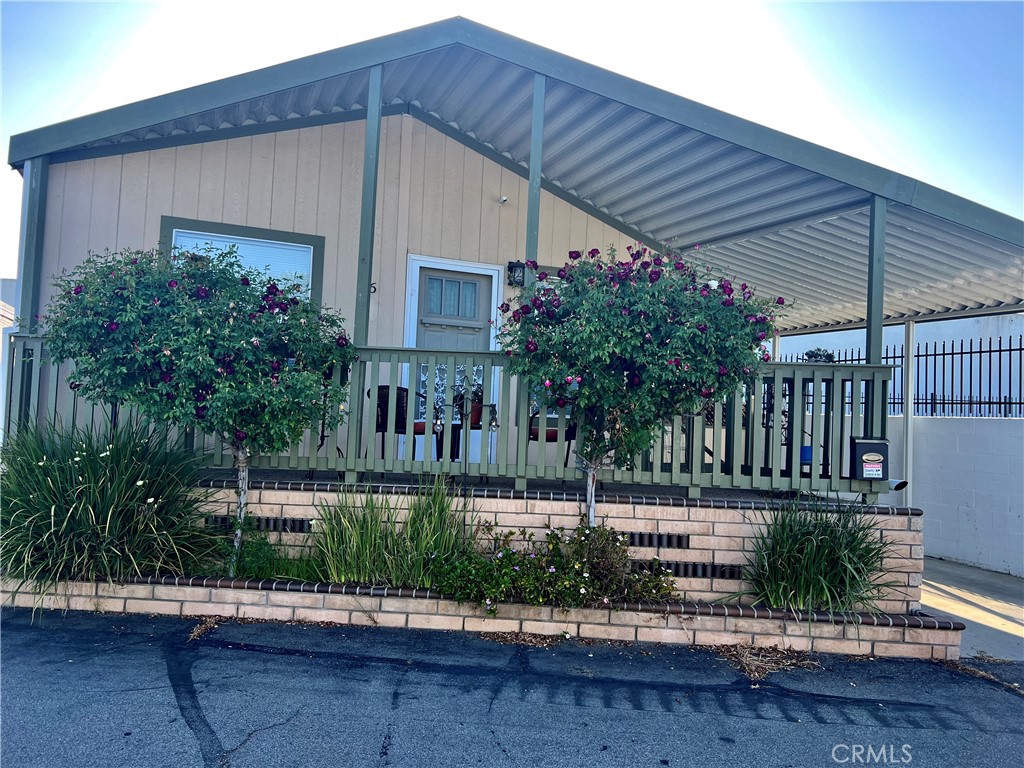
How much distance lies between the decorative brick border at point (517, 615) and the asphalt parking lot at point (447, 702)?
11cm

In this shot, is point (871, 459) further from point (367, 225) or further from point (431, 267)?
point (431, 267)

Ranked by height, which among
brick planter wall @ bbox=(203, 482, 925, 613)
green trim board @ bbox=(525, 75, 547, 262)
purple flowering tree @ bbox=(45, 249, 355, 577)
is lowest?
brick planter wall @ bbox=(203, 482, 925, 613)

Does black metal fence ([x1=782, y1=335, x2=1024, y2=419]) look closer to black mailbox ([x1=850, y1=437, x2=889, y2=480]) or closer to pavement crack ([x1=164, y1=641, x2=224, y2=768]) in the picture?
black mailbox ([x1=850, y1=437, x2=889, y2=480])

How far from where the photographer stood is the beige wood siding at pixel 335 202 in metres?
6.14


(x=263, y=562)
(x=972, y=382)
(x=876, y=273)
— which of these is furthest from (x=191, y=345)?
(x=972, y=382)

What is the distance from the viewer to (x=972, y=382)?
26.5 ft

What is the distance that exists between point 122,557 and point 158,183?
3.68 metres

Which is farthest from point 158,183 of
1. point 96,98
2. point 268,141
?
point 96,98

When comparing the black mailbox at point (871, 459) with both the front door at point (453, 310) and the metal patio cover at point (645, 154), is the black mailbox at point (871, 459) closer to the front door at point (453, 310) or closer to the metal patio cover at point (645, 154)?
the metal patio cover at point (645, 154)

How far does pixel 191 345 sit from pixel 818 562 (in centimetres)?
412

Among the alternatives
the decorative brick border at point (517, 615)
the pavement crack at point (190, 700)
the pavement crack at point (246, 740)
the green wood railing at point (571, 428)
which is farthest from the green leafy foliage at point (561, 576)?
the pavement crack at point (190, 700)

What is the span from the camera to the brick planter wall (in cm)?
453

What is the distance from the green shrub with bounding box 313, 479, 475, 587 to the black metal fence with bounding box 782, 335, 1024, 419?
5439 millimetres

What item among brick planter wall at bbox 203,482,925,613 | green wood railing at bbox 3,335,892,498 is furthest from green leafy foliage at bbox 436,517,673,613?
green wood railing at bbox 3,335,892,498
